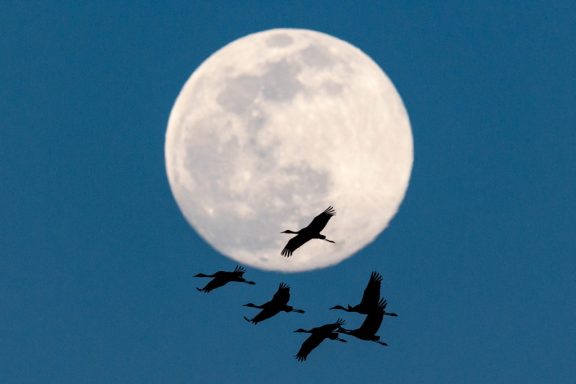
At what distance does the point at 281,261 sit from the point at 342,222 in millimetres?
2735

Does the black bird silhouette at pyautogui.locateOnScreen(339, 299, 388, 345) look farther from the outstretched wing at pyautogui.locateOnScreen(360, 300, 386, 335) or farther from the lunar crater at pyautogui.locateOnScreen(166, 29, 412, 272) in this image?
the lunar crater at pyautogui.locateOnScreen(166, 29, 412, 272)

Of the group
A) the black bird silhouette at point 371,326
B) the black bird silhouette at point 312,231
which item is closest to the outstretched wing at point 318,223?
the black bird silhouette at point 312,231

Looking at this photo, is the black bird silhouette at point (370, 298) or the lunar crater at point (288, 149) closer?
the black bird silhouette at point (370, 298)

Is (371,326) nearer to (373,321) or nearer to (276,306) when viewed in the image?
(373,321)

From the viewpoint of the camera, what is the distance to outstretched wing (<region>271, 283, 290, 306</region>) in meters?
36.4

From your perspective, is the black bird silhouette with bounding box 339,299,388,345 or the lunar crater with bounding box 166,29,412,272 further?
the lunar crater with bounding box 166,29,412,272

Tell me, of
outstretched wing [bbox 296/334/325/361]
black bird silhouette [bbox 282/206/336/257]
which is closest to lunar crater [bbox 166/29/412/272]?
black bird silhouette [bbox 282/206/336/257]

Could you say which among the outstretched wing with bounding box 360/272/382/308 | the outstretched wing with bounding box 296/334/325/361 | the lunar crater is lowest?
the outstretched wing with bounding box 296/334/325/361

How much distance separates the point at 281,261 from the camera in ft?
138

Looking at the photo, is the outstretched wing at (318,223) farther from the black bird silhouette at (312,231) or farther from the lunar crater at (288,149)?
the lunar crater at (288,149)

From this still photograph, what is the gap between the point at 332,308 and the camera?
122 ft

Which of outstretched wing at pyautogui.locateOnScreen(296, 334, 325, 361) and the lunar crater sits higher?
the lunar crater

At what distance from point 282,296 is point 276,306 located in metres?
0.41

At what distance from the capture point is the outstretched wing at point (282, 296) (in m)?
36.4
